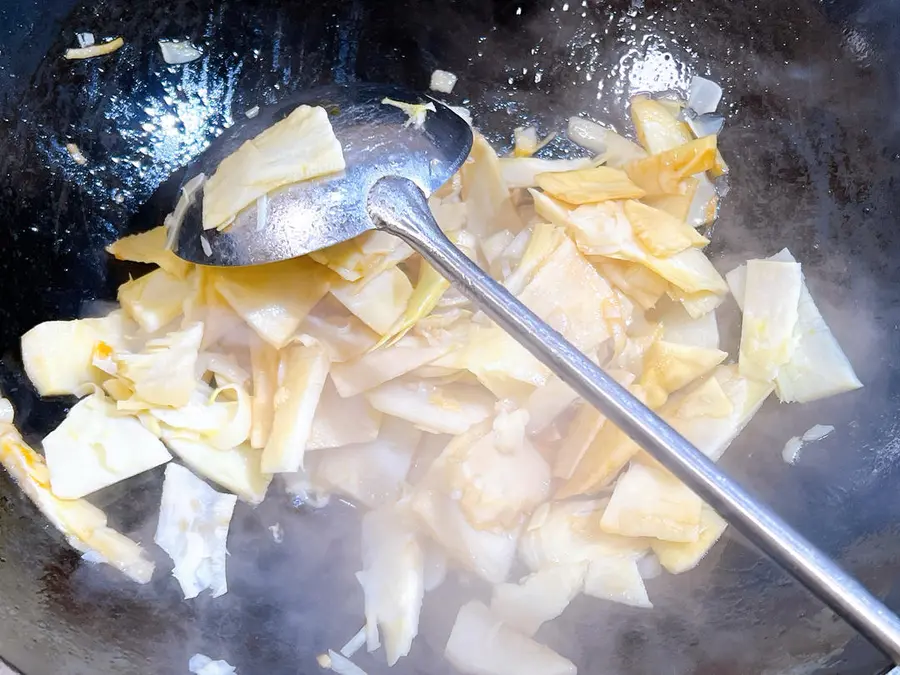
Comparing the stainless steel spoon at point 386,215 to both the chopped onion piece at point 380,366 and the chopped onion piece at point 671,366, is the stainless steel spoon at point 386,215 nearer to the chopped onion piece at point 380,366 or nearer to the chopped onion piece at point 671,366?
the chopped onion piece at point 380,366

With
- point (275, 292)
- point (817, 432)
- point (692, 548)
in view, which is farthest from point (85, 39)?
point (817, 432)

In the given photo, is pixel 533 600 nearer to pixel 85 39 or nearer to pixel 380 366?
pixel 380 366

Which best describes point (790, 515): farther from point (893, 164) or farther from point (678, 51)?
point (678, 51)

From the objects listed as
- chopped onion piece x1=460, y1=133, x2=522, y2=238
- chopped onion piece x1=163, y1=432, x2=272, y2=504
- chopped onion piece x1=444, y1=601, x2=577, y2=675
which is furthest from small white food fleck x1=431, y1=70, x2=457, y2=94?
chopped onion piece x1=444, y1=601, x2=577, y2=675

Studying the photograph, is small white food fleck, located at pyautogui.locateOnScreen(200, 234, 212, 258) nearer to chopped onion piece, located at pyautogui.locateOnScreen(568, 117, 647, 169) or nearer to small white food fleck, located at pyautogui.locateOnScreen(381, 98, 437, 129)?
small white food fleck, located at pyautogui.locateOnScreen(381, 98, 437, 129)

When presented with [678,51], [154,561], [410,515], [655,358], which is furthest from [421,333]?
[678,51]

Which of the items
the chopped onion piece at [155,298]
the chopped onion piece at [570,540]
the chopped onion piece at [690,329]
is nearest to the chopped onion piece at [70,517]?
the chopped onion piece at [155,298]

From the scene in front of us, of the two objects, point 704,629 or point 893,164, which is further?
point 893,164
